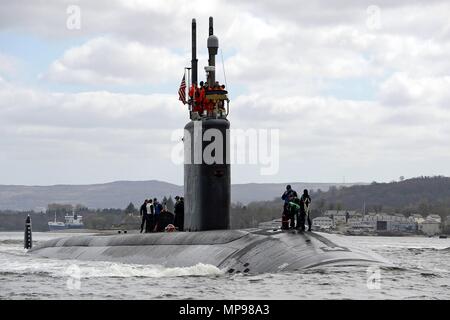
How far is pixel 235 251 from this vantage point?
21250 millimetres

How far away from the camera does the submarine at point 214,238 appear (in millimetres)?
18984

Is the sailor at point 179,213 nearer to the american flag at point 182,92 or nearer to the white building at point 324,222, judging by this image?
the american flag at point 182,92

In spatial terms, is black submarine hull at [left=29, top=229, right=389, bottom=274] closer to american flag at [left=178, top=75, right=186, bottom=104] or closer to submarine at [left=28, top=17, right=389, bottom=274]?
submarine at [left=28, top=17, right=389, bottom=274]

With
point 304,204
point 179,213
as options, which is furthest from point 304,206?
point 179,213

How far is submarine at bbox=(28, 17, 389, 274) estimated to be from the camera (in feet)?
62.3

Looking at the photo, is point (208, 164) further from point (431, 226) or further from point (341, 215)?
point (341, 215)

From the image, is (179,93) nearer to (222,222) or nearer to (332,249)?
(222,222)

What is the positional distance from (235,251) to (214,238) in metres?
2.11

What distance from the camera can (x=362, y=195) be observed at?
179000 millimetres
